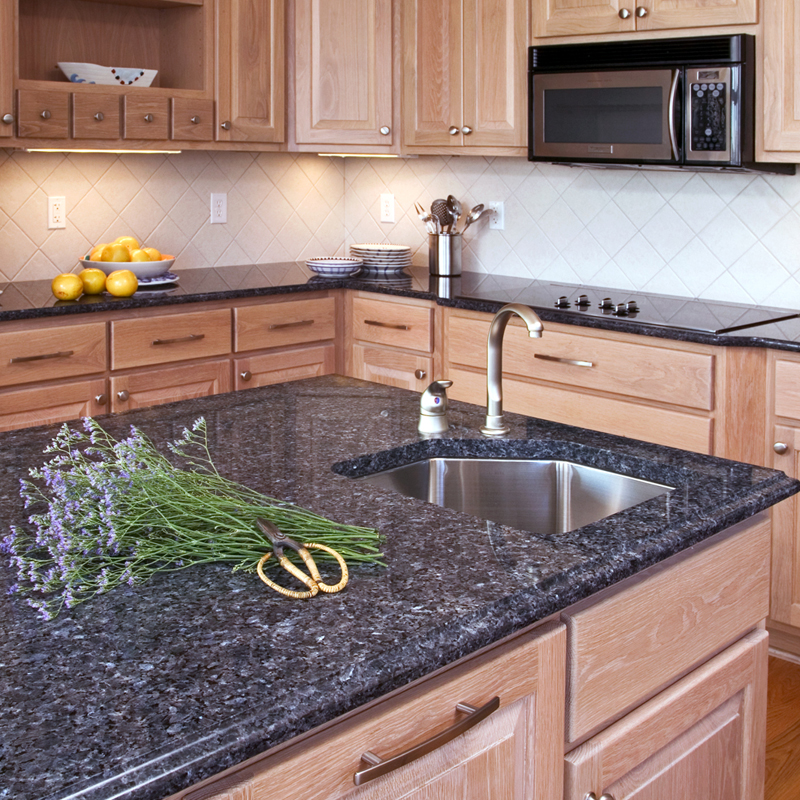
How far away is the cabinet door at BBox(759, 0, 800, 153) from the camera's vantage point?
2.85 metres

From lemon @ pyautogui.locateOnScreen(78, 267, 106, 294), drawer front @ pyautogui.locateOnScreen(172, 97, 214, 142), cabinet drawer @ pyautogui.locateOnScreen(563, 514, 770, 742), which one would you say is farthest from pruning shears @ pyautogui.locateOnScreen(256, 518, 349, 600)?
drawer front @ pyautogui.locateOnScreen(172, 97, 214, 142)

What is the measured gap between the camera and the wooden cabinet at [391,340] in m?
3.75

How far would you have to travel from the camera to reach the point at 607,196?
12.2 feet

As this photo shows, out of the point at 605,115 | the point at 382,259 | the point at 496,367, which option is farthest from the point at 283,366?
the point at 496,367

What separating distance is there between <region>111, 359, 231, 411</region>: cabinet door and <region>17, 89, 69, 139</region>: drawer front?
834 mm

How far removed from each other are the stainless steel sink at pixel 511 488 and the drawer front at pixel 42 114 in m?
2.24

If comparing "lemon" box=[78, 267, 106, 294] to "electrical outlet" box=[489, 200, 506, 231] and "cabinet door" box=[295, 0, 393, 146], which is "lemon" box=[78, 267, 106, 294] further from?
"electrical outlet" box=[489, 200, 506, 231]

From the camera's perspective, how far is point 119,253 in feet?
12.2

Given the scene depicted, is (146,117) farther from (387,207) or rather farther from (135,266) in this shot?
(387,207)

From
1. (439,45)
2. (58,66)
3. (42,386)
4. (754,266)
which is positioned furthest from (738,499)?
(58,66)

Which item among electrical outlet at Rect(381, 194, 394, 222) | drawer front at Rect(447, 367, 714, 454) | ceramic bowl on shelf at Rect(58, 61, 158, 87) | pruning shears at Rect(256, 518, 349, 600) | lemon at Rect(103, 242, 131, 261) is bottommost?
drawer front at Rect(447, 367, 714, 454)

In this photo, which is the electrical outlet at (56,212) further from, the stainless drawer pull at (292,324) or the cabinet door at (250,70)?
the stainless drawer pull at (292,324)

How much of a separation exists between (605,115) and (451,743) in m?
2.59

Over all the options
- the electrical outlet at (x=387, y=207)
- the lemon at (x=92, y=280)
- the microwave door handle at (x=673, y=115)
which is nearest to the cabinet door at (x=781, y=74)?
the microwave door handle at (x=673, y=115)
